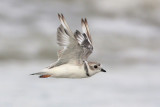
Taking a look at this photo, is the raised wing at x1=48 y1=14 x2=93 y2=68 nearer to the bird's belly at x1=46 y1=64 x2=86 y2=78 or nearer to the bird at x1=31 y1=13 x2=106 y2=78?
the bird at x1=31 y1=13 x2=106 y2=78

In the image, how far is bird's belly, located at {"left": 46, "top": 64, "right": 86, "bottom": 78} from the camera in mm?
11306

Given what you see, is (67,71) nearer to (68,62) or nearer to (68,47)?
(68,62)

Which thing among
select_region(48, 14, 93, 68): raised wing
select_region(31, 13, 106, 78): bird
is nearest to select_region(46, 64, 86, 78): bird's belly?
select_region(31, 13, 106, 78): bird

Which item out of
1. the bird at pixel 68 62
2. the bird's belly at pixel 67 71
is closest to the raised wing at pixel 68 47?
the bird at pixel 68 62

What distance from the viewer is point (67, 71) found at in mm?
11359

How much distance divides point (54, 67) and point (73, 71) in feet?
1.96

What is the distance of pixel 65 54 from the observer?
37.7 feet

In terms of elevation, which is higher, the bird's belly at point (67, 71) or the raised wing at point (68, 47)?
the raised wing at point (68, 47)

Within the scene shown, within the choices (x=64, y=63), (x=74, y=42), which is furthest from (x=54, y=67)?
(x=74, y=42)

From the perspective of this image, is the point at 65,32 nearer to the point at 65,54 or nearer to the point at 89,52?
the point at 65,54

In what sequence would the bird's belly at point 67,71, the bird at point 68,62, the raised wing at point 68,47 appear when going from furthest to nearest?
the bird's belly at point 67,71 → the bird at point 68,62 → the raised wing at point 68,47

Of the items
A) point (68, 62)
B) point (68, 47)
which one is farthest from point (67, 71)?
point (68, 47)

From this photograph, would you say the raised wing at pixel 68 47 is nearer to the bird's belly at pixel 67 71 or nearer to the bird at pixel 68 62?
the bird at pixel 68 62

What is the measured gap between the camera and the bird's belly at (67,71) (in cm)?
1131
